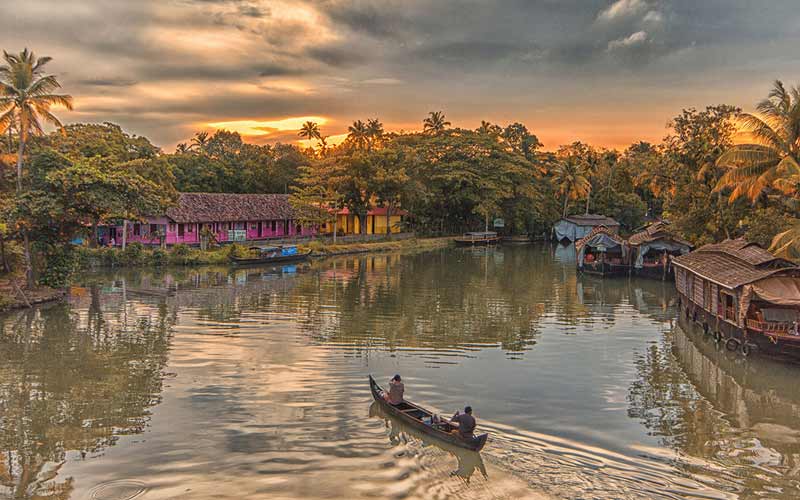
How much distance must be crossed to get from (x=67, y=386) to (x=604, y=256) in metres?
39.3

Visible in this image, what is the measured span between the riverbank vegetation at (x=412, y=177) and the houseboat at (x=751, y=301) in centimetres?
249

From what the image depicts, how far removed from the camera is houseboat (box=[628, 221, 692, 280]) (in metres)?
45.1

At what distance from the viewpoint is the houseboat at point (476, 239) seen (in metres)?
78.5

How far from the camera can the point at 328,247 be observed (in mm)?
63688

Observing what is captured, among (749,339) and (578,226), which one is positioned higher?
(578,226)

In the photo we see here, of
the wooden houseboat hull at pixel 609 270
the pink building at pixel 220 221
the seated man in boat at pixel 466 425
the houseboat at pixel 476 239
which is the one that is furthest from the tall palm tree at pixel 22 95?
the houseboat at pixel 476 239

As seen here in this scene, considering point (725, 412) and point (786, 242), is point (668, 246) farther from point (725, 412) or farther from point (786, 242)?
point (725, 412)

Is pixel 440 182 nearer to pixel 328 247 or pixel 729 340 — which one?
pixel 328 247

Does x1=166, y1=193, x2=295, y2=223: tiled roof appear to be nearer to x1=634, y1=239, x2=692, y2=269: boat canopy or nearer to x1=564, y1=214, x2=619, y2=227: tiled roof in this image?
x1=564, y1=214, x2=619, y2=227: tiled roof

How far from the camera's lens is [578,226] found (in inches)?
3280

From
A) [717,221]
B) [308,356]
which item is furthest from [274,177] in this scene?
[308,356]

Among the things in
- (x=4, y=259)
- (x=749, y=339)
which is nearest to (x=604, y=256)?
(x=749, y=339)

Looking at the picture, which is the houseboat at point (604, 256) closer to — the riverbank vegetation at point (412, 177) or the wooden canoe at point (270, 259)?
the riverbank vegetation at point (412, 177)

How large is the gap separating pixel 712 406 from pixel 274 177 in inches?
2696
